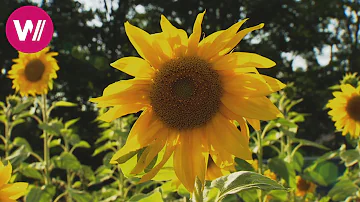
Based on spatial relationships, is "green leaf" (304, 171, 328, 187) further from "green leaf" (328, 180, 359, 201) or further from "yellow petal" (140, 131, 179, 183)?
"yellow petal" (140, 131, 179, 183)

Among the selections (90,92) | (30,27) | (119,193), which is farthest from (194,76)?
(90,92)

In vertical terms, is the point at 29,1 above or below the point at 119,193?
above

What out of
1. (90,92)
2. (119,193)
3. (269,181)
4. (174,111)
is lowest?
(90,92)

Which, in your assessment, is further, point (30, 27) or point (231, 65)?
point (30, 27)

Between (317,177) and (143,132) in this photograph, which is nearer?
(143,132)

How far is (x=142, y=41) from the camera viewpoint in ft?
2.93

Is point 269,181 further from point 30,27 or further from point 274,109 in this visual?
point 30,27

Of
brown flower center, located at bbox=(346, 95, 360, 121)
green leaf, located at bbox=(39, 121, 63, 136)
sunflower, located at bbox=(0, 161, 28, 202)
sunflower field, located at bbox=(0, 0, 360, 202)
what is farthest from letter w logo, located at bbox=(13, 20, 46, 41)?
sunflower, located at bbox=(0, 161, 28, 202)

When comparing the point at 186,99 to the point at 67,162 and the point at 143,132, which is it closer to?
the point at 143,132

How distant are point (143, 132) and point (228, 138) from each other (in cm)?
16

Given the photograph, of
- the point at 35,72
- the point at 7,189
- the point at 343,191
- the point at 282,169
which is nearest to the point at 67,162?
the point at 35,72

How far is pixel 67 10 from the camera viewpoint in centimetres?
1247

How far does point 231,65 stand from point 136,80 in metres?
0.19

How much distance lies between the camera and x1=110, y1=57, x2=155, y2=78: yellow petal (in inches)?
35.2
